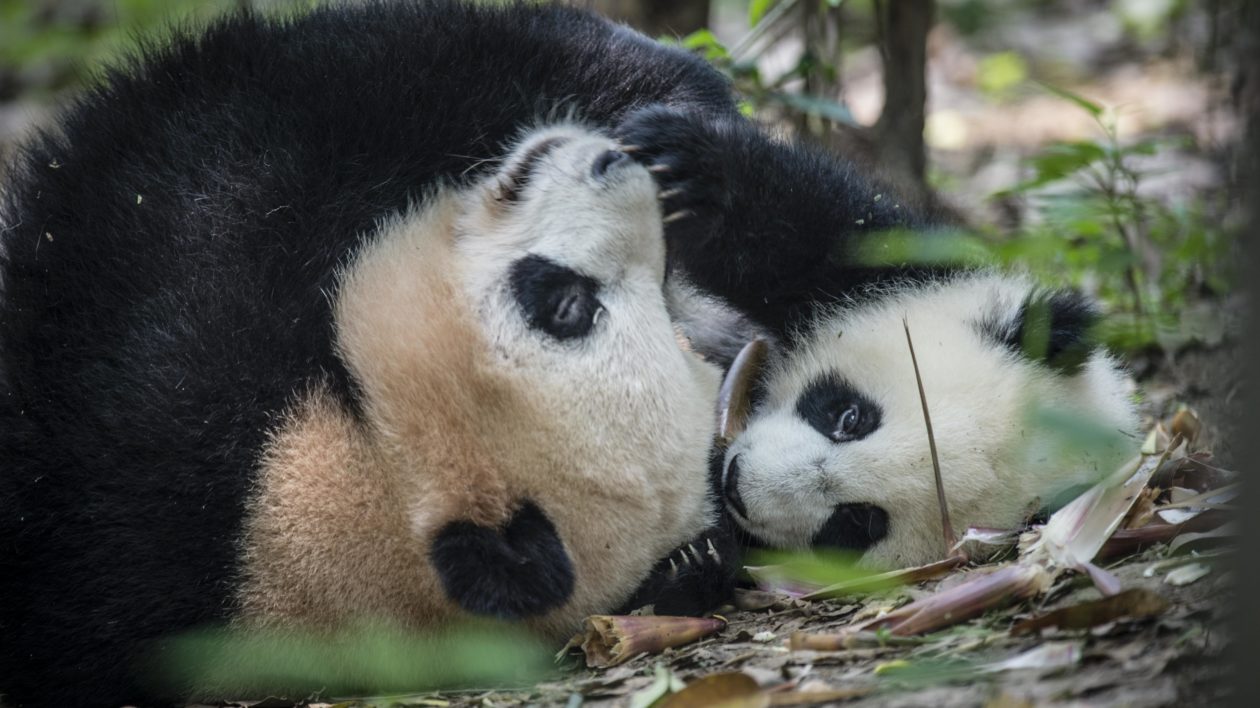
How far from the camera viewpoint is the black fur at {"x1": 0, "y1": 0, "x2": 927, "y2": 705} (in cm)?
323

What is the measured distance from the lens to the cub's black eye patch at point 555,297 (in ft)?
11.4

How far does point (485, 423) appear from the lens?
3.36 metres

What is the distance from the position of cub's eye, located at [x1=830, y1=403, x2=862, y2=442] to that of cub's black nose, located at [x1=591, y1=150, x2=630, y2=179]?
109 centimetres

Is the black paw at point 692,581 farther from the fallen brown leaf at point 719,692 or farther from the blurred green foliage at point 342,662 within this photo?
the fallen brown leaf at point 719,692

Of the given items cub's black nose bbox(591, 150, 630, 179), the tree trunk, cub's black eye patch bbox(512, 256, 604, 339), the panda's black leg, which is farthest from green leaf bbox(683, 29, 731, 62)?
cub's black eye patch bbox(512, 256, 604, 339)

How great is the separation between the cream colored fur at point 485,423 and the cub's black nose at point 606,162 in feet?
0.09

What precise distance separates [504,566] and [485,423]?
395 mm

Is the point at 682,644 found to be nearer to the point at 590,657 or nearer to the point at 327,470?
the point at 590,657

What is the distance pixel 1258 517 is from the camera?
55.3 inches

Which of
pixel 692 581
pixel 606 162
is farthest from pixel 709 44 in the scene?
pixel 692 581

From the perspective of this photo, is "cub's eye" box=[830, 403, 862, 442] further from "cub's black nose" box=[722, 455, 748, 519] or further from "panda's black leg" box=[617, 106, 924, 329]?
"panda's black leg" box=[617, 106, 924, 329]

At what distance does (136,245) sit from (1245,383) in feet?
9.63

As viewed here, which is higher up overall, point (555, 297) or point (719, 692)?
point (555, 297)

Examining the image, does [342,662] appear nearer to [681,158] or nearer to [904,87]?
[681,158]
